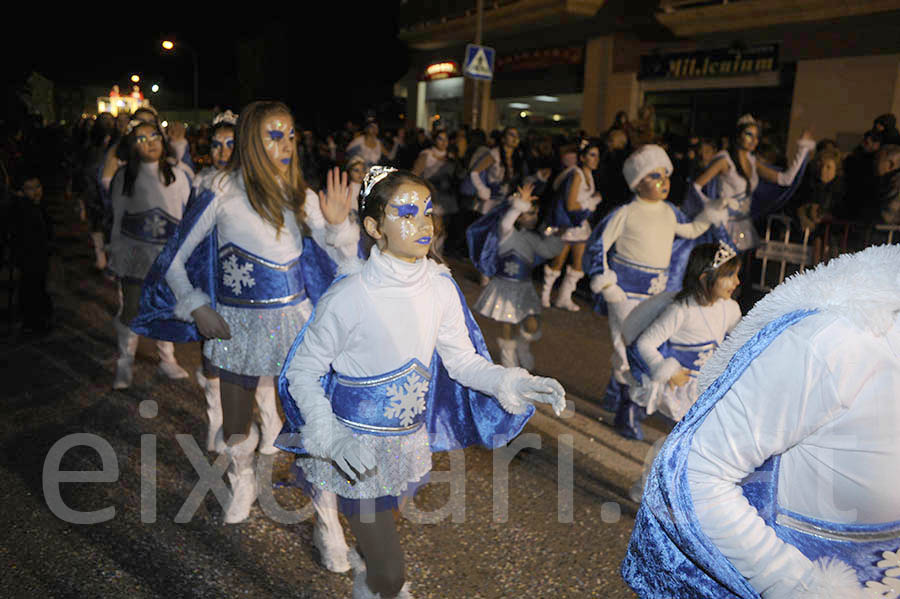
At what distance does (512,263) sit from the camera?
6219 millimetres

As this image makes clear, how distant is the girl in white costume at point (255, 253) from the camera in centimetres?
367

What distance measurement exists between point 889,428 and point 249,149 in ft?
10.1

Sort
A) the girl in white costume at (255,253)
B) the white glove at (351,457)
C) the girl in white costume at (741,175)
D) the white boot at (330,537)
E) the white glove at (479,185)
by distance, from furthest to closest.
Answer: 1. the white glove at (479,185)
2. the girl in white costume at (741,175)
3. the girl in white costume at (255,253)
4. the white boot at (330,537)
5. the white glove at (351,457)

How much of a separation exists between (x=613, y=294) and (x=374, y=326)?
2.99m

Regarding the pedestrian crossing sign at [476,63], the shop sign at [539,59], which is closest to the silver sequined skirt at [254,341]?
the pedestrian crossing sign at [476,63]

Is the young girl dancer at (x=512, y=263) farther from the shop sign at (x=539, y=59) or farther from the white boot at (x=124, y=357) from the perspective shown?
the shop sign at (x=539, y=59)

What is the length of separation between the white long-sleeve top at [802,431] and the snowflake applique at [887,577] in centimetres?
10

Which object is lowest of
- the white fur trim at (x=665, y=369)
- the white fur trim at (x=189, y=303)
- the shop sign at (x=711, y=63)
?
the white fur trim at (x=665, y=369)

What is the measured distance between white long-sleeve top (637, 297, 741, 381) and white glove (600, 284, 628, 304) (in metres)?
0.97

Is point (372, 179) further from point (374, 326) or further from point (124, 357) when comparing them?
point (124, 357)

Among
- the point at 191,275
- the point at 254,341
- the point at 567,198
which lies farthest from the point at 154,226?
the point at 567,198

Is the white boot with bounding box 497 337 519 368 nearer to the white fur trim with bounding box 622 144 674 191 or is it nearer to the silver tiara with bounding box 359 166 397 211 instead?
the white fur trim with bounding box 622 144 674 191

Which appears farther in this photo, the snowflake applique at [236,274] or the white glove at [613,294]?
the white glove at [613,294]

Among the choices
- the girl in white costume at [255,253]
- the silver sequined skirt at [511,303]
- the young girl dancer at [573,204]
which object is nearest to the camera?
the girl in white costume at [255,253]
